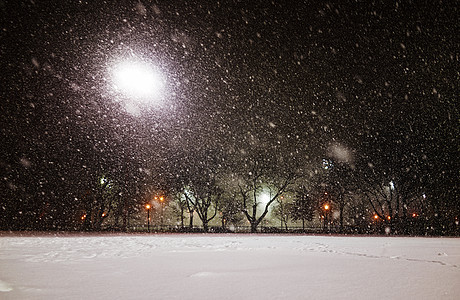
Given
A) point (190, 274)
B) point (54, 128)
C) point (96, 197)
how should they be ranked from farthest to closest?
point (96, 197)
point (54, 128)
point (190, 274)

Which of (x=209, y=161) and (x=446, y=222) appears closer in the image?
(x=446, y=222)

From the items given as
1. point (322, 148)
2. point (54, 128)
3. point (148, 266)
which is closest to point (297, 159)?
point (322, 148)

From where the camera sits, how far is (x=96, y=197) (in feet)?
99.3

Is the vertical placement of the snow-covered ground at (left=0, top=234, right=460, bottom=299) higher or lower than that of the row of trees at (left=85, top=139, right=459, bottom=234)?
lower

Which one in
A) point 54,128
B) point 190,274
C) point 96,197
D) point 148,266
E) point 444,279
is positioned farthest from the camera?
point 96,197

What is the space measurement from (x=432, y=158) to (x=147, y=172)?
2501 cm

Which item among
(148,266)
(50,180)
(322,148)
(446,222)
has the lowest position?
(446,222)

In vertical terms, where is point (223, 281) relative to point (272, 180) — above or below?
below

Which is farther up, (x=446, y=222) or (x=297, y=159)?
(x=297, y=159)

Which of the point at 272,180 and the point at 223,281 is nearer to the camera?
the point at 223,281

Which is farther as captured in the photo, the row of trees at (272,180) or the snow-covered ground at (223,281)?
the row of trees at (272,180)

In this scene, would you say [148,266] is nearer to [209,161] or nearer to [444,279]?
[444,279]

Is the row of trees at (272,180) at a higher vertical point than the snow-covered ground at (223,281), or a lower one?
higher

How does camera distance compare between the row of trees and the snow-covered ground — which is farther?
the row of trees
